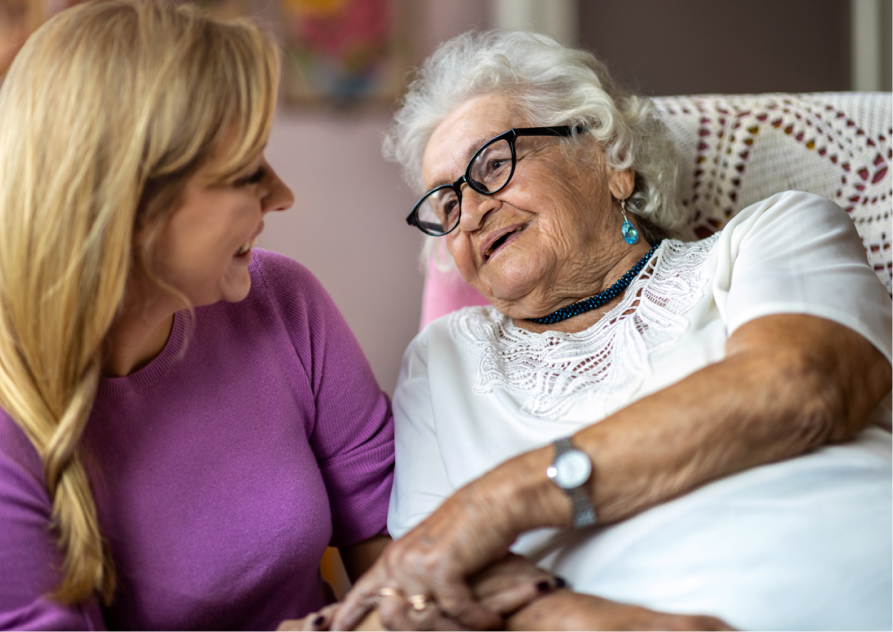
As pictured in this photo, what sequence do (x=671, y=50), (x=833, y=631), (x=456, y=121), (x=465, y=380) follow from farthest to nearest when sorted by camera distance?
1. (x=671, y=50)
2. (x=456, y=121)
3. (x=465, y=380)
4. (x=833, y=631)

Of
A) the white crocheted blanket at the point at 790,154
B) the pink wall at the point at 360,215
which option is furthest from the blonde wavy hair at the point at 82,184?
the pink wall at the point at 360,215

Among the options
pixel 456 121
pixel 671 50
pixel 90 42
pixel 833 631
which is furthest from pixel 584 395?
pixel 671 50

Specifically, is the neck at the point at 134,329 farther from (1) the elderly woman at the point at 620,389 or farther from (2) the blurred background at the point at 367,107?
(2) the blurred background at the point at 367,107

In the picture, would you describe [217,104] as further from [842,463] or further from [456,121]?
[842,463]

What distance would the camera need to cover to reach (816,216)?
1.15m

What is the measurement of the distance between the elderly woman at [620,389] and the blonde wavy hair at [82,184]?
1.49 ft

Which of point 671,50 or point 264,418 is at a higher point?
point 671,50

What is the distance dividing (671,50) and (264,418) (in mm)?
2607

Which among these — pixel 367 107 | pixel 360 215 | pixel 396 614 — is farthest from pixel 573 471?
pixel 367 107

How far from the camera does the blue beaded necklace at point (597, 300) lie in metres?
1.37

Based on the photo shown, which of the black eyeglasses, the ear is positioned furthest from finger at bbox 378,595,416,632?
the ear

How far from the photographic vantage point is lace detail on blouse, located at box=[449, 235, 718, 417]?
3.85 feet

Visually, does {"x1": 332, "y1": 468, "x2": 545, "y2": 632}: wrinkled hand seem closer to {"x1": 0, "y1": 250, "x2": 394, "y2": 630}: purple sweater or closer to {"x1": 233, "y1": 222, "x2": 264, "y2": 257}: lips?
{"x1": 0, "y1": 250, "x2": 394, "y2": 630}: purple sweater

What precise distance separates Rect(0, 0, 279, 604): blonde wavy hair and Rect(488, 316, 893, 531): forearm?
57cm
